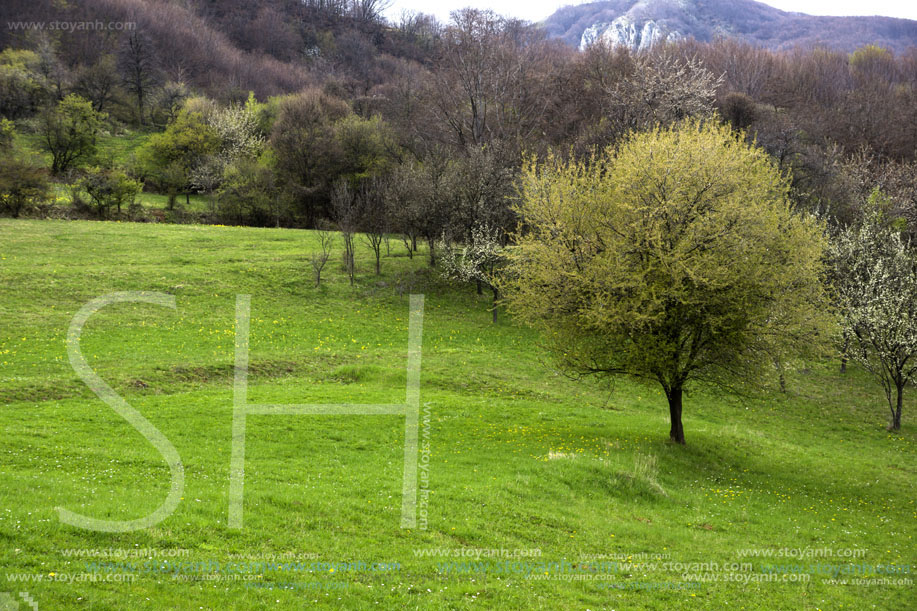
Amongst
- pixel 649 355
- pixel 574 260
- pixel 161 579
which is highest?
pixel 574 260

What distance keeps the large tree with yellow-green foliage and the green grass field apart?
3.55m

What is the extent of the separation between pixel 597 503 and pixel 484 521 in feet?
13.0

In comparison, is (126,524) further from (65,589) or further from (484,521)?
(484,521)

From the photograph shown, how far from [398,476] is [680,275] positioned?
10.9 m

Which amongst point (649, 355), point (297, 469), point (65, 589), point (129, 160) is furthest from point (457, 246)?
point (129, 160)

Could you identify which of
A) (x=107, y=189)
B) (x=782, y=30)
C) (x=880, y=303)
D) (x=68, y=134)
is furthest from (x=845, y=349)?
(x=782, y=30)

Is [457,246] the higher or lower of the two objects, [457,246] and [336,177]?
the lower

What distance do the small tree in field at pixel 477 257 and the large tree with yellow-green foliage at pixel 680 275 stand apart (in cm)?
1982

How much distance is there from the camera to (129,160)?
225ft

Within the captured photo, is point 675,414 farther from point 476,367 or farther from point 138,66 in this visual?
point 138,66

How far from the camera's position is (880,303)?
104ft

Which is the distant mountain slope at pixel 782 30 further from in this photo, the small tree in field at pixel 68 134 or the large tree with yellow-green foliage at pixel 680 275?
the large tree with yellow-green foliage at pixel 680 275

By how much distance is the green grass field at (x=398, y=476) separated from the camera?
33.6 ft

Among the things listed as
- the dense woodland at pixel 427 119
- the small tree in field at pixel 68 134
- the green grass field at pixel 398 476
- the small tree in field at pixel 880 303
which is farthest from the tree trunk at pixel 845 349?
the small tree in field at pixel 68 134
